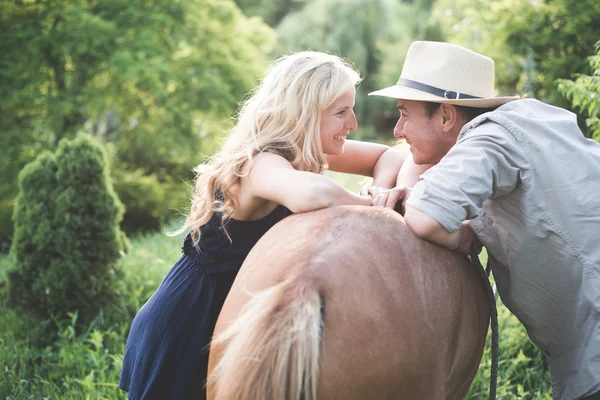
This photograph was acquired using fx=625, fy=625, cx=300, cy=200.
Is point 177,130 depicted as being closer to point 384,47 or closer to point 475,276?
point 475,276

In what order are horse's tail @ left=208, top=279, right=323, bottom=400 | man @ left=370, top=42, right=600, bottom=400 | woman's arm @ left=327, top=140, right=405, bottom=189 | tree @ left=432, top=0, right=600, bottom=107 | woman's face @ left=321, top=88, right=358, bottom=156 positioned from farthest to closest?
tree @ left=432, top=0, right=600, bottom=107, woman's arm @ left=327, top=140, right=405, bottom=189, woman's face @ left=321, top=88, right=358, bottom=156, man @ left=370, top=42, right=600, bottom=400, horse's tail @ left=208, top=279, right=323, bottom=400

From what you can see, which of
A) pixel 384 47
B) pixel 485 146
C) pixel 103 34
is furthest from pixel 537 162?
pixel 384 47

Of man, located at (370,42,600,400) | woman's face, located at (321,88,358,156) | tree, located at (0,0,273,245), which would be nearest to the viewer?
man, located at (370,42,600,400)

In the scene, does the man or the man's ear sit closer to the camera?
the man

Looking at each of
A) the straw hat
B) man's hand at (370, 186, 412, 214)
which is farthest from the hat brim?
man's hand at (370, 186, 412, 214)

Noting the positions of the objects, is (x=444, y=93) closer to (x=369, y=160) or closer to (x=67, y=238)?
(x=369, y=160)

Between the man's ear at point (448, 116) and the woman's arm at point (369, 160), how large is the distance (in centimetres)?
56

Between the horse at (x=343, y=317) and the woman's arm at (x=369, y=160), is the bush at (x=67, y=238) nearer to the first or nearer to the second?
the woman's arm at (x=369, y=160)

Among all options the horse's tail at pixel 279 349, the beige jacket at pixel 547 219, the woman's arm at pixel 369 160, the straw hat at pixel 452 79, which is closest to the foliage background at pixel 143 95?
the straw hat at pixel 452 79

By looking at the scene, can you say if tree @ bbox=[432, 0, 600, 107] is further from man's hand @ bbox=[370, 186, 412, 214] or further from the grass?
man's hand @ bbox=[370, 186, 412, 214]

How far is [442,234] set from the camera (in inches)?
81.7

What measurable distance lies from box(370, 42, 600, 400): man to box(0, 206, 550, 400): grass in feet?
4.69

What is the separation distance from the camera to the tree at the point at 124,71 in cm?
765

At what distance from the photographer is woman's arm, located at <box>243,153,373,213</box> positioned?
7.01ft
